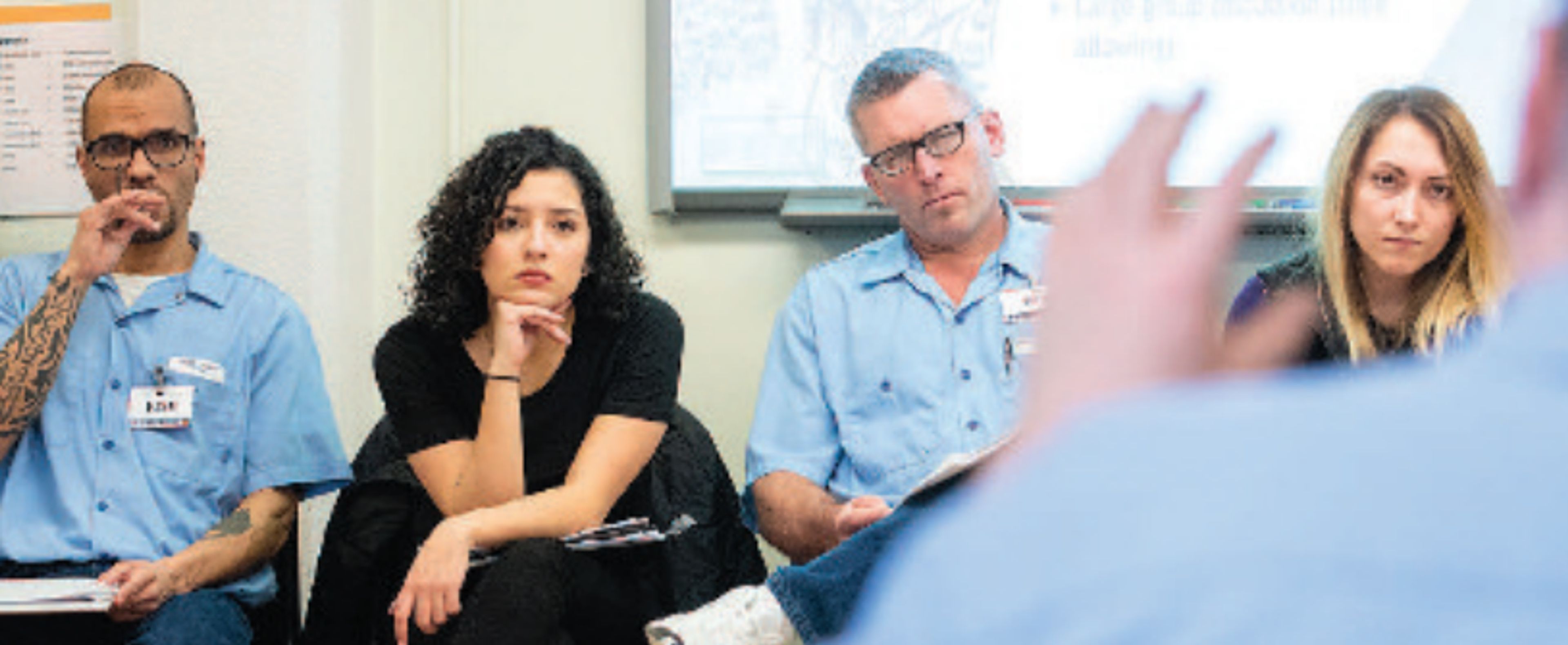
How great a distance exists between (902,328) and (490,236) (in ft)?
2.56

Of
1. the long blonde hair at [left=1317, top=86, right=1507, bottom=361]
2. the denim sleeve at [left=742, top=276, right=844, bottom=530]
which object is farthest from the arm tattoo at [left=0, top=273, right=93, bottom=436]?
the long blonde hair at [left=1317, top=86, right=1507, bottom=361]

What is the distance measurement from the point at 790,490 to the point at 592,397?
1.30ft

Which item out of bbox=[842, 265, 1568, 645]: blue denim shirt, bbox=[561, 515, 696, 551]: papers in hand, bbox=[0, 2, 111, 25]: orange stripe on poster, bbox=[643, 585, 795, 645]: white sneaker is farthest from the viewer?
bbox=[0, 2, 111, 25]: orange stripe on poster

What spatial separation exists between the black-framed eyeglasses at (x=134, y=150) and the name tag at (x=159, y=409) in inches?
17.6

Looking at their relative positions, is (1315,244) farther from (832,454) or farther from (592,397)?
(592,397)

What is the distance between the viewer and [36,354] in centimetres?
281

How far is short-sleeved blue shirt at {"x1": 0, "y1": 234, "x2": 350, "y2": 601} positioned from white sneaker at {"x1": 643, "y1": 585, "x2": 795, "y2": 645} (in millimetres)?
1154

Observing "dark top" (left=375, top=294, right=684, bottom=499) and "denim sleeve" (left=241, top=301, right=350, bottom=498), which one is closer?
"dark top" (left=375, top=294, right=684, bottom=499)

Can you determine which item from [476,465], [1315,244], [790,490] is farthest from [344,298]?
[1315,244]

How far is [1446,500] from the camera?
27 cm

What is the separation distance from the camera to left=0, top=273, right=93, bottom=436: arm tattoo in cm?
279

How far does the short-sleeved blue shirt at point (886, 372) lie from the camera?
2797 mm

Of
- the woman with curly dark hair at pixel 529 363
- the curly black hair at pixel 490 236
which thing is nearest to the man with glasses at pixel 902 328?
the woman with curly dark hair at pixel 529 363

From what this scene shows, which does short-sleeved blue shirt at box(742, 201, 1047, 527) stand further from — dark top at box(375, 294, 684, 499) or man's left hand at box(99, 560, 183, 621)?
man's left hand at box(99, 560, 183, 621)
